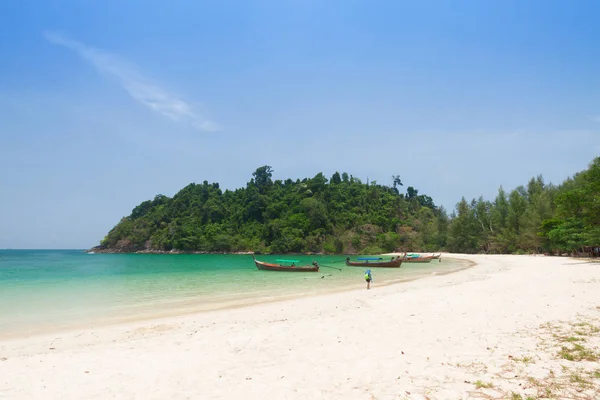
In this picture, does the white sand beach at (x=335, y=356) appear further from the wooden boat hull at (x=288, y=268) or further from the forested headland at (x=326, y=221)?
the forested headland at (x=326, y=221)

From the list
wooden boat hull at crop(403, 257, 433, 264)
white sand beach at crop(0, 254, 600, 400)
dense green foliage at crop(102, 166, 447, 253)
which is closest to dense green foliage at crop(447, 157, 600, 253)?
dense green foliage at crop(102, 166, 447, 253)

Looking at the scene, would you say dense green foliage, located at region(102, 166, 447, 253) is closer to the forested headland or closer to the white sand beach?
the forested headland

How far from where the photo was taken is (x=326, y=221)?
96.8 meters

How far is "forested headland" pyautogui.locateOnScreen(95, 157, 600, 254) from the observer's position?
59.7 metres

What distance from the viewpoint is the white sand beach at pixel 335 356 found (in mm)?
4938

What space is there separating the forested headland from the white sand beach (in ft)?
143

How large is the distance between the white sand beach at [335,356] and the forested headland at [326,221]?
1713 inches

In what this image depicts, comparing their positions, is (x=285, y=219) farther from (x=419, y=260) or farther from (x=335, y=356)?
(x=335, y=356)

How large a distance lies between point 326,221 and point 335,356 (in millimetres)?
90415

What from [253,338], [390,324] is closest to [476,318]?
[390,324]

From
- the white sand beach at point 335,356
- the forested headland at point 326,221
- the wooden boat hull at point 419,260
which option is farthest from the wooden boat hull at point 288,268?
the forested headland at point 326,221

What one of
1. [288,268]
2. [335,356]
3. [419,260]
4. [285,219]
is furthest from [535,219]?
[285,219]

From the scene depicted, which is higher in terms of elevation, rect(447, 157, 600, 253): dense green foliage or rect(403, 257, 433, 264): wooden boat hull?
rect(447, 157, 600, 253): dense green foliage

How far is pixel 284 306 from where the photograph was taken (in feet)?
46.1
